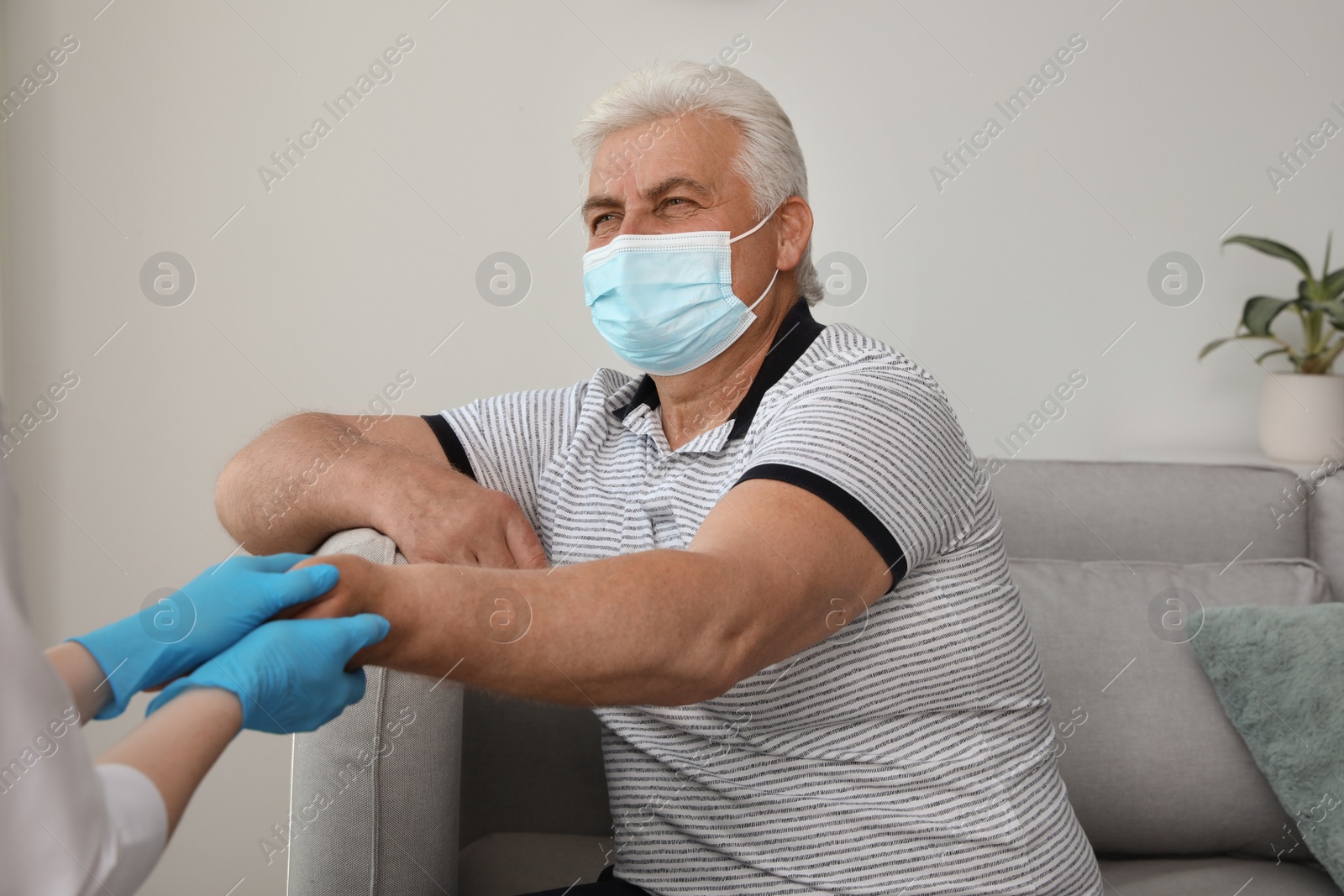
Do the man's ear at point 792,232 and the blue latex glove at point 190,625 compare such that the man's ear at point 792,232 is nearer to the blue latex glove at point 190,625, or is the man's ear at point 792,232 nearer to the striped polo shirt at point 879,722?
the striped polo shirt at point 879,722

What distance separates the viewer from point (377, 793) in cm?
102

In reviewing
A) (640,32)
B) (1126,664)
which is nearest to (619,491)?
(1126,664)

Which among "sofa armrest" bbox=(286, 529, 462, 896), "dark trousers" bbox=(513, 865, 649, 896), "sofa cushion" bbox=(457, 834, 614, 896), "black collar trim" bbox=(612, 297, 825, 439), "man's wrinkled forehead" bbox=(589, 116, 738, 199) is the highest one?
"man's wrinkled forehead" bbox=(589, 116, 738, 199)

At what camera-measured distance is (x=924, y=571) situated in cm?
99

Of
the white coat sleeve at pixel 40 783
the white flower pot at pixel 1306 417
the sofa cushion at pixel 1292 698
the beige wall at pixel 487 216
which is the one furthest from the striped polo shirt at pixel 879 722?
the white flower pot at pixel 1306 417

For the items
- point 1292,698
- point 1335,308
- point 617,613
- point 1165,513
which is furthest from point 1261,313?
point 617,613

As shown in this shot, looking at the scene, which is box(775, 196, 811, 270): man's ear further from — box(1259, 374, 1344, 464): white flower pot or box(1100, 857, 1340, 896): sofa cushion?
box(1259, 374, 1344, 464): white flower pot

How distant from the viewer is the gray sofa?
1360mm

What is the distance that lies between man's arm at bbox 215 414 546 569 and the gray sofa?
44 millimetres

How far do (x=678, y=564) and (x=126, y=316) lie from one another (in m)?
1.62

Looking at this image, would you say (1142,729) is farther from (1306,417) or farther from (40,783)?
(40,783)

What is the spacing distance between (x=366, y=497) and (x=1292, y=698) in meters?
1.24

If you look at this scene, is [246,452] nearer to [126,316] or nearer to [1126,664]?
[126,316]

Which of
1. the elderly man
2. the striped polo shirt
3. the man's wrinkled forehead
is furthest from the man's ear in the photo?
the striped polo shirt
